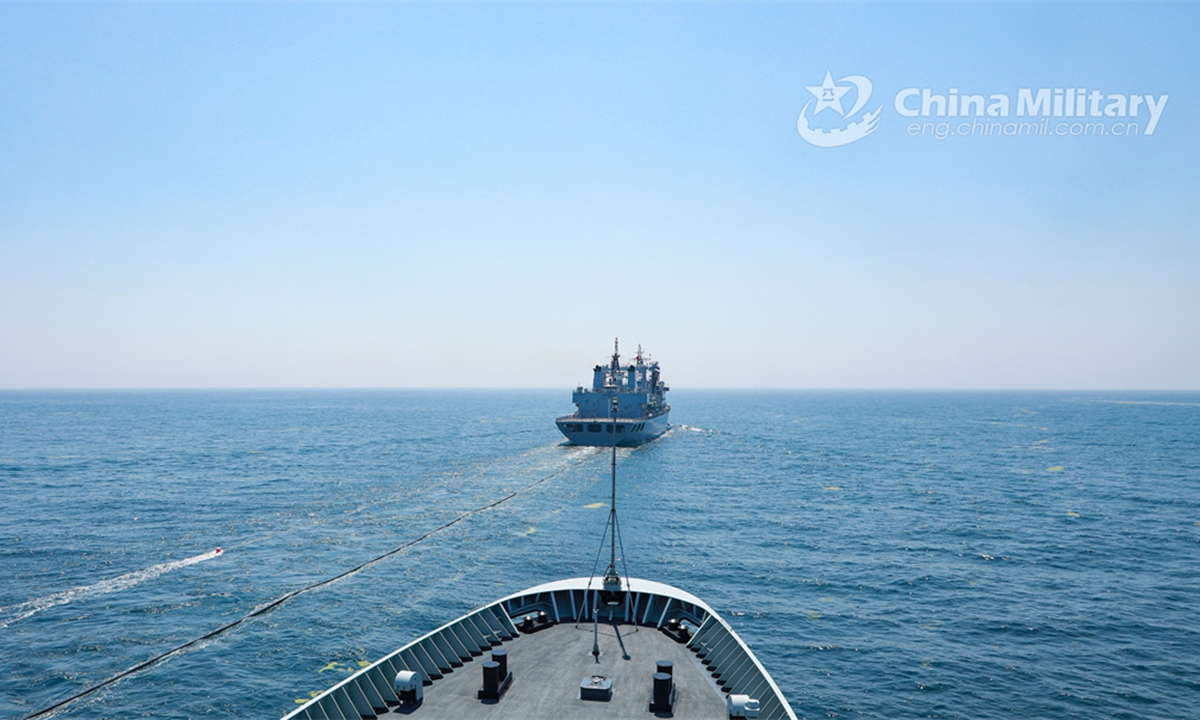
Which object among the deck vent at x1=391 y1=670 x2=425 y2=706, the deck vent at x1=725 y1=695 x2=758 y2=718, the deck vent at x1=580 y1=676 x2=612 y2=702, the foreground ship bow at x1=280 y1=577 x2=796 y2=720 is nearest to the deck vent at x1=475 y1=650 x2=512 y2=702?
the foreground ship bow at x1=280 y1=577 x2=796 y2=720

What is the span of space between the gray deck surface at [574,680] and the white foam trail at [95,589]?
129ft

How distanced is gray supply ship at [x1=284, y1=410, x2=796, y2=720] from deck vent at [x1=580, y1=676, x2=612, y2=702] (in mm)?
36

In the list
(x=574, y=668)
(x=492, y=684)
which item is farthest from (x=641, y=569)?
(x=492, y=684)

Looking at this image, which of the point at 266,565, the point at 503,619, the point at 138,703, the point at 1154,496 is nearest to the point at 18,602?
the point at 266,565

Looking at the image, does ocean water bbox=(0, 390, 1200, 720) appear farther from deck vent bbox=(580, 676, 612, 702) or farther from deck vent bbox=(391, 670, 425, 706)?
deck vent bbox=(580, 676, 612, 702)

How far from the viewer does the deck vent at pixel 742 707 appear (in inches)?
769

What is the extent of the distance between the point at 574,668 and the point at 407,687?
6.51m

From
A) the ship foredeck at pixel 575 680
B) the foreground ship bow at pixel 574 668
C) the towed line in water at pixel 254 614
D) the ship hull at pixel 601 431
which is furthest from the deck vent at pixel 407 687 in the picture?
the ship hull at pixel 601 431

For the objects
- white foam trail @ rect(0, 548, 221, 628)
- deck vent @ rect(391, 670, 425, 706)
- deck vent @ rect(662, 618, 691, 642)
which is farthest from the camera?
white foam trail @ rect(0, 548, 221, 628)

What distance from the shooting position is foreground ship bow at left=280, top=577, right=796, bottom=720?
68.6 ft

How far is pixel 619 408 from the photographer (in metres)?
151

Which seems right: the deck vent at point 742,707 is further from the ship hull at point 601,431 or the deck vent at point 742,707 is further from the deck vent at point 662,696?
the ship hull at point 601,431

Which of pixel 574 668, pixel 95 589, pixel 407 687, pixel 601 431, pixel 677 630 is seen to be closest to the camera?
pixel 407 687

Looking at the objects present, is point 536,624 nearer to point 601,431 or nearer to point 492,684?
point 492,684
